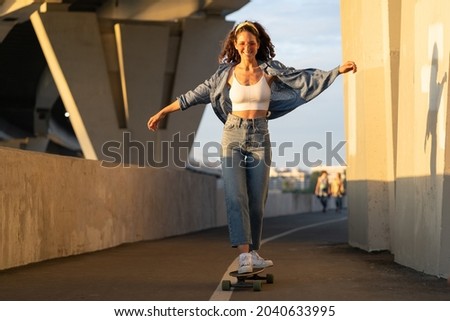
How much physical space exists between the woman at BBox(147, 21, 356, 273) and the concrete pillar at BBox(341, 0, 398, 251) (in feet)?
16.8

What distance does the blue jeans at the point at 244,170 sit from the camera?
32.4 feet

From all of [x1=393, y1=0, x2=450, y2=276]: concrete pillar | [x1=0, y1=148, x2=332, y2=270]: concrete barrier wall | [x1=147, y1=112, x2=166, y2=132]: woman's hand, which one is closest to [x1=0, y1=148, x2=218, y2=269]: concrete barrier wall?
[x1=0, y1=148, x2=332, y2=270]: concrete barrier wall

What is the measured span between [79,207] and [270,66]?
6.56m

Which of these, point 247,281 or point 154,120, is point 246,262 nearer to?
point 247,281

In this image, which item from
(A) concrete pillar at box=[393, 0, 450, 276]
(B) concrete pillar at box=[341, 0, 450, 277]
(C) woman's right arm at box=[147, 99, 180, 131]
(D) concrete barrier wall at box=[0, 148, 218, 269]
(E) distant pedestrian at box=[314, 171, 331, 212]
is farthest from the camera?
(E) distant pedestrian at box=[314, 171, 331, 212]

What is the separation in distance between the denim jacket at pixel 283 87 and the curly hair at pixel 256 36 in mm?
75

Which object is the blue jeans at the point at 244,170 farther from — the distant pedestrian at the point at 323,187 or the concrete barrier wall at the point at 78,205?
the distant pedestrian at the point at 323,187

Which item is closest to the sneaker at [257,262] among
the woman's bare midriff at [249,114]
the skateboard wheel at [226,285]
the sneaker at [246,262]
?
the sneaker at [246,262]

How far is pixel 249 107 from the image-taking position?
9875 millimetres

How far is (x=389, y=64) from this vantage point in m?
14.9

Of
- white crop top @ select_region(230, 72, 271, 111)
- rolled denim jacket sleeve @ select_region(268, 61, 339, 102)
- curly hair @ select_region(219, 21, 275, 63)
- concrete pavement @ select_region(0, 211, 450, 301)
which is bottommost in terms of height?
concrete pavement @ select_region(0, 211, 450, 301)

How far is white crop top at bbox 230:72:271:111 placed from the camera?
9.87 m

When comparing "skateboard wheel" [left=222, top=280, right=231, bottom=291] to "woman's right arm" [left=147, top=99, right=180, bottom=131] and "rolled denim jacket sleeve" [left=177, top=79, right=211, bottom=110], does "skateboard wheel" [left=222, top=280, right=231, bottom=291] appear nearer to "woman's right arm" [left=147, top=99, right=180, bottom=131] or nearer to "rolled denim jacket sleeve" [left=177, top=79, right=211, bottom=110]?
"woman's right arm" [left=147, top=99, right=180, bottom=131]
